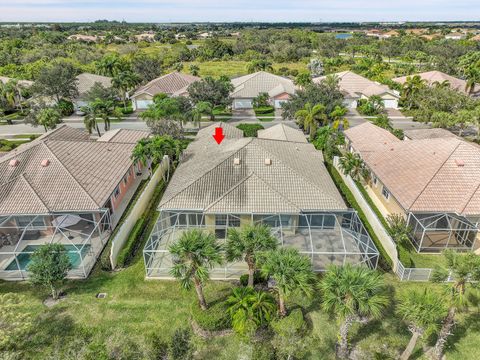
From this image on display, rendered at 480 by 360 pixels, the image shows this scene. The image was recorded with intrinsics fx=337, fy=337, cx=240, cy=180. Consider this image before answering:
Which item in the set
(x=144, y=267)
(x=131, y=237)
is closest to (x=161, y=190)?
(x=131, y=237)

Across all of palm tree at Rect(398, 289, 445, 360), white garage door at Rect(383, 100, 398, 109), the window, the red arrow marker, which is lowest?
white garage door at Rect(383, 100, 398, 109)

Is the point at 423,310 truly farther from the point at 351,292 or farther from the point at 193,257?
the point at 193,257

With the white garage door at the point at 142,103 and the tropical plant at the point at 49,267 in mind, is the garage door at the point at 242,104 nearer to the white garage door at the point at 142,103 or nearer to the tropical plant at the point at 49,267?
the white garage door at the point at 142,103

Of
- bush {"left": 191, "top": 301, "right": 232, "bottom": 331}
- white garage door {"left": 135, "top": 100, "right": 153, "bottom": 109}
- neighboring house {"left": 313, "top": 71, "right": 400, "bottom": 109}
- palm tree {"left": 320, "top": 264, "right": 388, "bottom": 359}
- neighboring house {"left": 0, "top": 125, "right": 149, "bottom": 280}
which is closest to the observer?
palm tree {"left": 320, "top": 264, "right": 388, "bottom": 359}

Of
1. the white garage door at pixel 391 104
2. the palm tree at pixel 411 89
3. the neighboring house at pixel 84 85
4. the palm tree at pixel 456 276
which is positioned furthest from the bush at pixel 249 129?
the palm tree at pixel 411 89

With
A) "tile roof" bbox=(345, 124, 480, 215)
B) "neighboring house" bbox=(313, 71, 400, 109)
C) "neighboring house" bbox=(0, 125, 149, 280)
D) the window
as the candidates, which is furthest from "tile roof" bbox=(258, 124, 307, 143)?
"neighboring house" bbox=(313, 71, 400, 109)

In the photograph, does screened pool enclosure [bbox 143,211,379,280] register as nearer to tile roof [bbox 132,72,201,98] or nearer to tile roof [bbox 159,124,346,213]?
tile roof [bbox 159,124,346,213]

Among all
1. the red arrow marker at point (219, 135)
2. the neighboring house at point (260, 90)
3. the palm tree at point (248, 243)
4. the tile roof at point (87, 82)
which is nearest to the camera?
the palm tree at point (248, 243)
